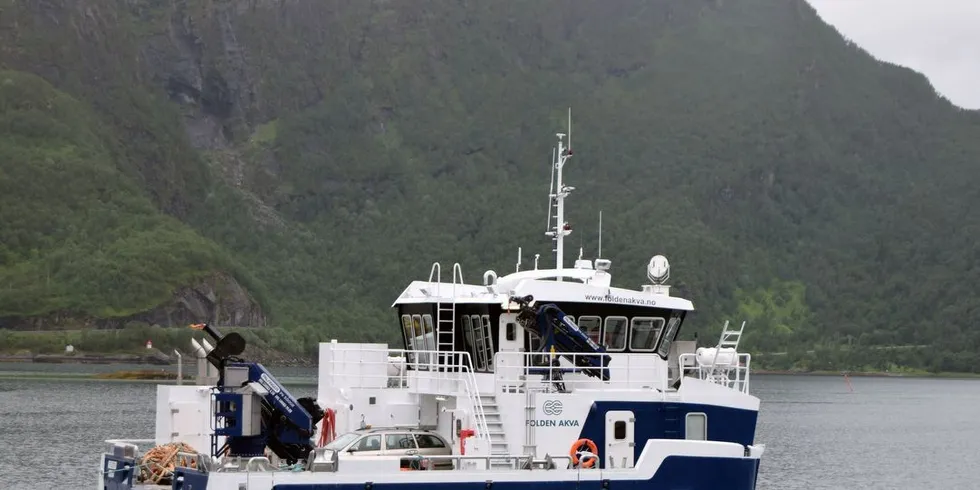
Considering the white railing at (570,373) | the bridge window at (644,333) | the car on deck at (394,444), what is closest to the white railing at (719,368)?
the bridge window at (644,333)

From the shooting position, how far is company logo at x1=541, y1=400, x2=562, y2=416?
915 inches

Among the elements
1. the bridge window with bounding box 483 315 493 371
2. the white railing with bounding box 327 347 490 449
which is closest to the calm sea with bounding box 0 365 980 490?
the white railing with bounding box 327 347 490 449

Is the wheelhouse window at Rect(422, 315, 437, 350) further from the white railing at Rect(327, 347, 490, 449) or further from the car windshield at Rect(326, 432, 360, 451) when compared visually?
the car windshield at Rect(326, 432, 360, 451)

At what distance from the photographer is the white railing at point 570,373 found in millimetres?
23609

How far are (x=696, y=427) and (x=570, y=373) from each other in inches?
90.5

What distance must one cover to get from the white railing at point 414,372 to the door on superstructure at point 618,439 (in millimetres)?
2054

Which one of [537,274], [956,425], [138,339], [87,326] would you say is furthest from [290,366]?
[537,274]

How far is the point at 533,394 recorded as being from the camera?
76.2ft

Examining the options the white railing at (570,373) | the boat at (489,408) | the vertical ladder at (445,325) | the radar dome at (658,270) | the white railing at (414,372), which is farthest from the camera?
the radar dome at (658,270)

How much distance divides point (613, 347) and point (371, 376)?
13.7ft

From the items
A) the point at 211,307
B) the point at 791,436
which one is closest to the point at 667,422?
the point at 791,436

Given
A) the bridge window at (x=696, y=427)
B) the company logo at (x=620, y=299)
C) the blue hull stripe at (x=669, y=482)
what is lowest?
the blue hull stripe at (x=669, y=482)

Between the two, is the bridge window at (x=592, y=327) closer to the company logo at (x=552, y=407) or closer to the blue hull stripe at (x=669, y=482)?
the company logo at (x=552, y=407)

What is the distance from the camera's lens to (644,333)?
2512 centimetres
